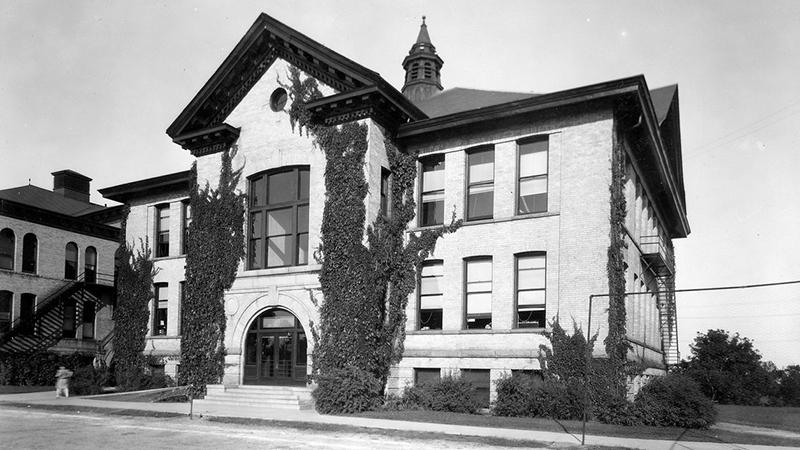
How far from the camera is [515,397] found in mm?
19203

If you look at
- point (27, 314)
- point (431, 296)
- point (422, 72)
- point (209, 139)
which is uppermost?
point (422, 72)

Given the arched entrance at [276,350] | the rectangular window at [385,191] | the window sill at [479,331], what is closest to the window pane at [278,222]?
the arched entrance at [276,350]

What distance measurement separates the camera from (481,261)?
22.4m

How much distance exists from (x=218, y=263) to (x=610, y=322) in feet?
44.6

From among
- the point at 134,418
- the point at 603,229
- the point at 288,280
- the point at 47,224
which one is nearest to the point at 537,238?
the point at 603,229

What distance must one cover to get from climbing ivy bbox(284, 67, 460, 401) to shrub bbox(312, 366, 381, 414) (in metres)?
0.38

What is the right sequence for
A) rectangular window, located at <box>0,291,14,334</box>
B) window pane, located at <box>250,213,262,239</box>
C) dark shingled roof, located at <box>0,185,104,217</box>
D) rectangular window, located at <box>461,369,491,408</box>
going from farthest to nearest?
dark shingled roof, located at <box>0,185,104,217</box>
rectangular window, located at <box>0,291,14,334</box>
window pane, located at <box>250,213,262,239</box>
rectangular window, located at <box>461,369,491,408</box>

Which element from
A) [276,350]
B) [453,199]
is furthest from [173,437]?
[453,199]

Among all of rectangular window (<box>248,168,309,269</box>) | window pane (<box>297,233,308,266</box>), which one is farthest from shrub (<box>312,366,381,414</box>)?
rectangular window (<box>248,168,309,269</box>)

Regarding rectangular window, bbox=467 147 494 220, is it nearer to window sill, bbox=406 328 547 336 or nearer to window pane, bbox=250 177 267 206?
window sill, bbox=406 328 547 336

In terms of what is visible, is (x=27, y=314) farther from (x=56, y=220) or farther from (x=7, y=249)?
(x=56, y=220)

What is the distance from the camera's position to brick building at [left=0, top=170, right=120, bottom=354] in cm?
3516

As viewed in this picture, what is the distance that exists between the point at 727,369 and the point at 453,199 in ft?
105

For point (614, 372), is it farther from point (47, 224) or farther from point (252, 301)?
point (47, 224)
